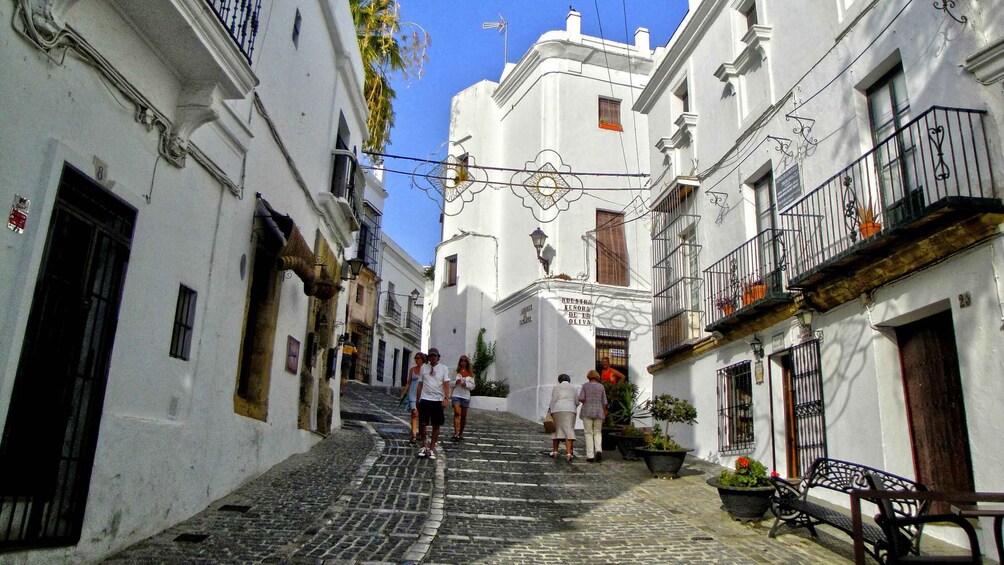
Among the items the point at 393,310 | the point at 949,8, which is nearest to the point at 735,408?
the point at 949,8

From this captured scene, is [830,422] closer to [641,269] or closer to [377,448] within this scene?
[377,448]

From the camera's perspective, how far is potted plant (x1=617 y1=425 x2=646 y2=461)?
1226cm

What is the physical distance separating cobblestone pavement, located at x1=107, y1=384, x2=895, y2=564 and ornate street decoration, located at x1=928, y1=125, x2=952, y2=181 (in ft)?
12.2

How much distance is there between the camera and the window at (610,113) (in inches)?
880

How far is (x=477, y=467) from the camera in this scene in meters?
10.5

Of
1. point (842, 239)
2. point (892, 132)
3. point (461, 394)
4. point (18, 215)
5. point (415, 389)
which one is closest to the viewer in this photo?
point (18, 215)

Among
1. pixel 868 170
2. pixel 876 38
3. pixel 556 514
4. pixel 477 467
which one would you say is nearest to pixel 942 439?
pixel 868 170

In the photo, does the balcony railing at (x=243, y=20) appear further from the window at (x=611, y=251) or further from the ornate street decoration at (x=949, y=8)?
the window at (x=611, y=251)

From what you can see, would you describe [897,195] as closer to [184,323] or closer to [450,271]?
[184,323]

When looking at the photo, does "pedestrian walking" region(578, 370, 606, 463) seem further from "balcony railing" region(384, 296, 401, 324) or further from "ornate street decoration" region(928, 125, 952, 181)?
"balcony railing" region(384, 296, 401, 324)

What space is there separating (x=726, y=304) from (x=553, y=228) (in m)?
9.26

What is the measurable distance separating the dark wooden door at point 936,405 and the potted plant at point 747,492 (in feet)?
5.32

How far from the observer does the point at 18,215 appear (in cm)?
446

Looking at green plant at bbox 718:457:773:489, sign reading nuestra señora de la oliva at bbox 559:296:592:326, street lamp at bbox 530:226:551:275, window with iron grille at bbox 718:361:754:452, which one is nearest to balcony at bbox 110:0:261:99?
green plant at bbox 718:457:773:489
